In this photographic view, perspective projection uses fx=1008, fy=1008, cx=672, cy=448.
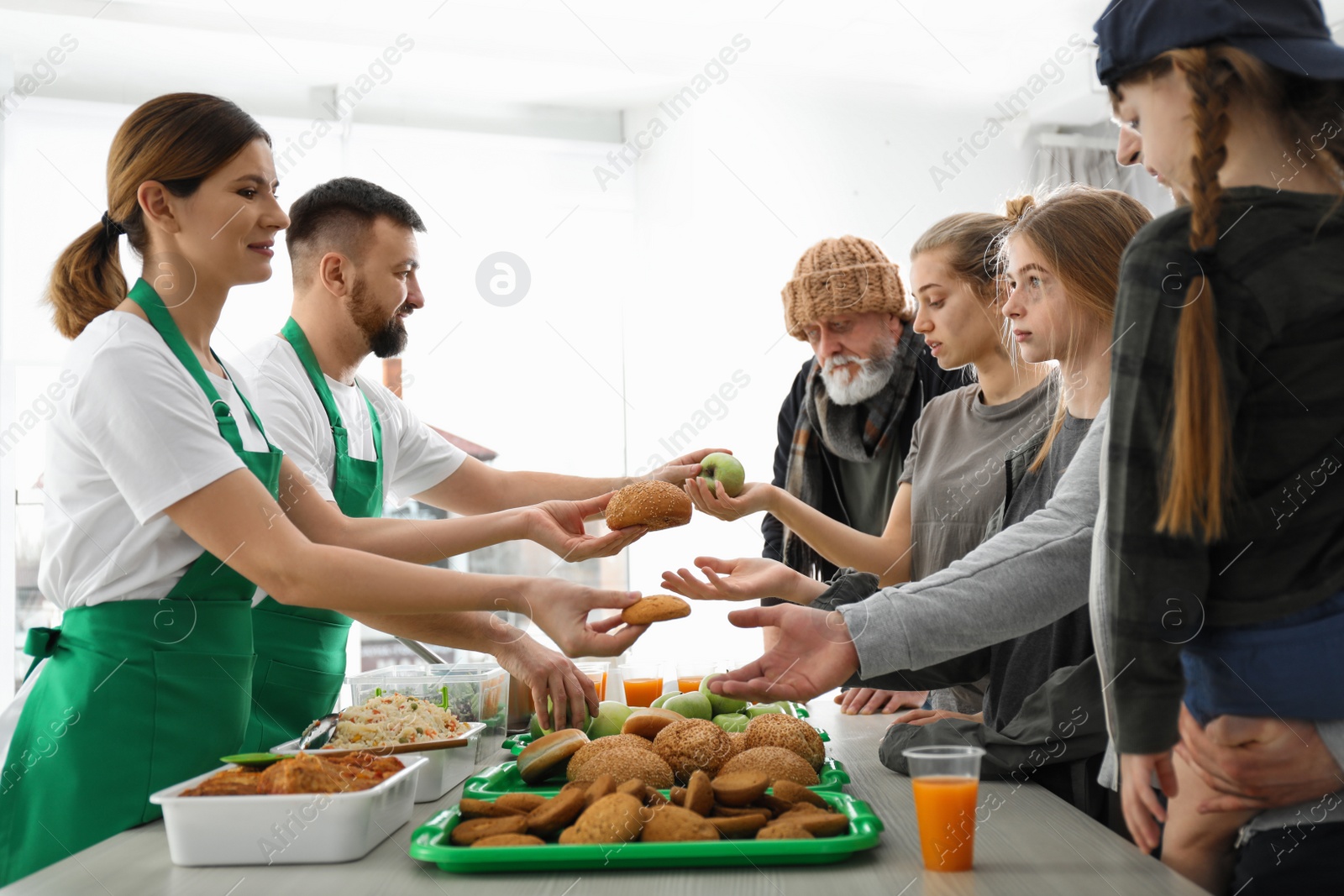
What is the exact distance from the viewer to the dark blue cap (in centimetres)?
97

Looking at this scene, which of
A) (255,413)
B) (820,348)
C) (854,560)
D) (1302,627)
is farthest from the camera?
(820,348)

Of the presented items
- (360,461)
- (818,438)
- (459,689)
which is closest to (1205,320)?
(459,689)

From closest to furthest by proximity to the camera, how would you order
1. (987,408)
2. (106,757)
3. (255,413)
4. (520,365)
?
(106,757), (255,413), (987,408), (520,365)

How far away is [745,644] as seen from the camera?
493cm

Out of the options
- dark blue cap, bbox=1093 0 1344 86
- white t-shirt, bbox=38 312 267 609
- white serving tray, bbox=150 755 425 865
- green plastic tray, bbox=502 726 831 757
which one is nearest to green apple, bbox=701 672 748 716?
green plastic tray, bbox=502 726 831 757

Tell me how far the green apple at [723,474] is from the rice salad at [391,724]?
100 centimetres

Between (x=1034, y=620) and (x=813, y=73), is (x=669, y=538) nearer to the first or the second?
(x=813, y=73)

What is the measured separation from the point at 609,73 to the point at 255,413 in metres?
3.62

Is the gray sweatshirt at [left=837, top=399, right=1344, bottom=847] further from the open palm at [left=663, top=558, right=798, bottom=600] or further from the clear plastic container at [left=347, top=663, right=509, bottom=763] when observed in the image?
the clear plastic container at [left=347, top=663, right=509, bottom=763]

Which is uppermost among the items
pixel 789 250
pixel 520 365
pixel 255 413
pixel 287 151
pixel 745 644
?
pixel 287 151

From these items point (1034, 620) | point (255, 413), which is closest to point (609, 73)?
point (255, 413)

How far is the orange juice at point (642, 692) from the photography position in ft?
5.99

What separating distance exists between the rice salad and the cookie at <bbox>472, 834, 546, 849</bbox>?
273mm

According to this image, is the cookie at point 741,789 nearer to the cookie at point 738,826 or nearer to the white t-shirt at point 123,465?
the cookie at point 738,826
